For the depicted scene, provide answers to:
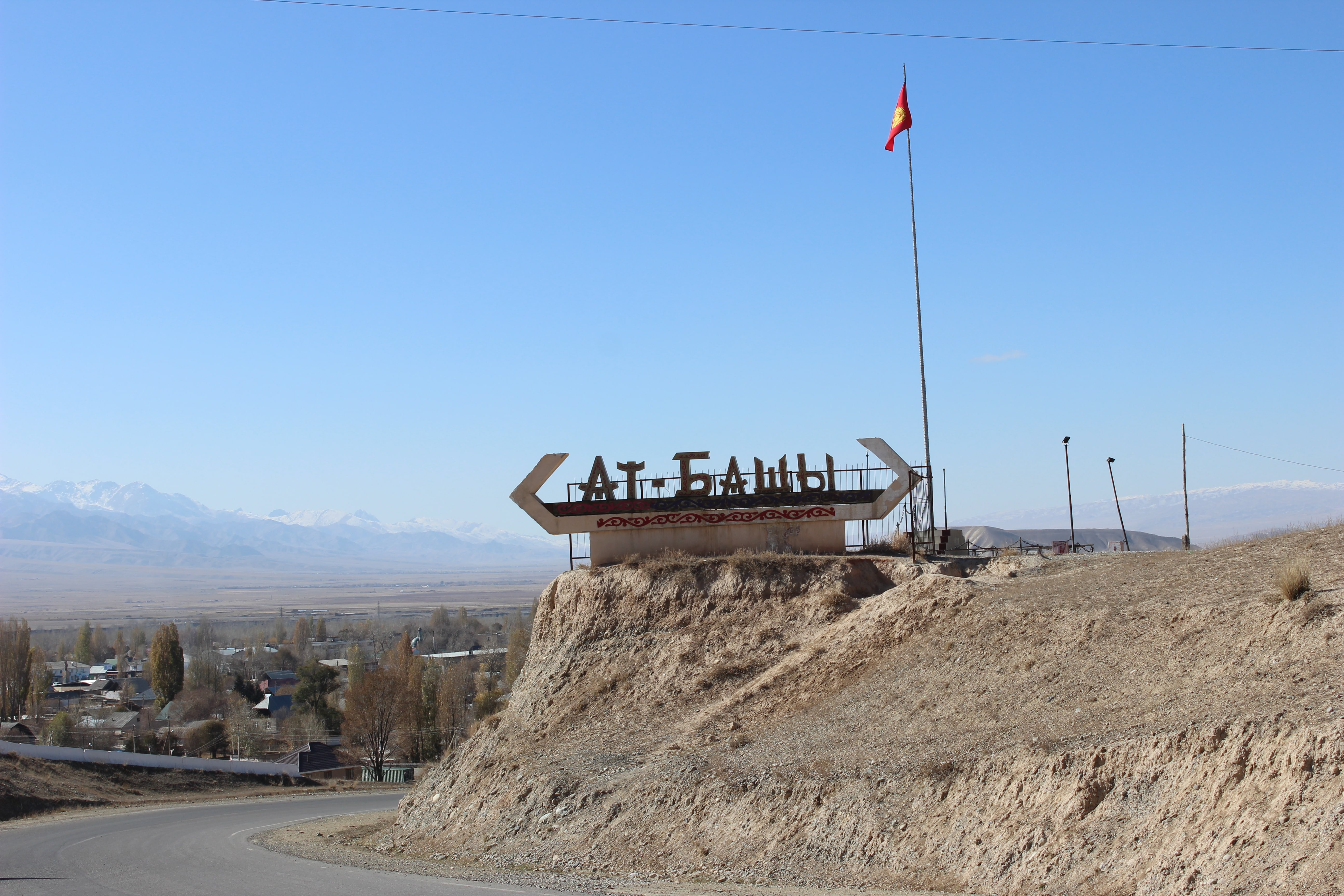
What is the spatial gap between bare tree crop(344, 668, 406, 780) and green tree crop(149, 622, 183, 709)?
149ft

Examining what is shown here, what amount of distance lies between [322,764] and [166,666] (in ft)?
151

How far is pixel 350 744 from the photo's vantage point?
7350 cm

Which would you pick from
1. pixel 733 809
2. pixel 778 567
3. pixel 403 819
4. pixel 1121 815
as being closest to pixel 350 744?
pixel 403 819

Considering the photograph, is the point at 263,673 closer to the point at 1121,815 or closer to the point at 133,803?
the point at 133,803

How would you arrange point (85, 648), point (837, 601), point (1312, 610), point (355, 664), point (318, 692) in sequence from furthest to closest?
point (85, 648)
point (355, 664)
point (318, 692)
point (837, 601)
point (1312, 610)

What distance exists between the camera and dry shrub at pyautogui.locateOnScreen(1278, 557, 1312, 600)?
2069cm

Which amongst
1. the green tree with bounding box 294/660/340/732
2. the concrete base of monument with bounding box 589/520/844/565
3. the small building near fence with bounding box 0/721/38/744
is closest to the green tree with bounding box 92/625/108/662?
the green tree with bounding box 294/660/340/732

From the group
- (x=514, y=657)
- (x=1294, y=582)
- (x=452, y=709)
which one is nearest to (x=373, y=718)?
Answer: (x=452, y=709)

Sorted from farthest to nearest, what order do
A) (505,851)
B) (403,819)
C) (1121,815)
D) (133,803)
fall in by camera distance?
(133,803)
(403,819)
(505,851)
(1121,815)

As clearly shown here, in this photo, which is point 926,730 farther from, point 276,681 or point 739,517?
point 276,681

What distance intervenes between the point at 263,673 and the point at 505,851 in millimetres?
128788

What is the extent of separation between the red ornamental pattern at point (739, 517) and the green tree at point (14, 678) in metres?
90.7

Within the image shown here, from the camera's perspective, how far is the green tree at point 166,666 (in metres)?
109

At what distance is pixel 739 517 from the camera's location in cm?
3550
